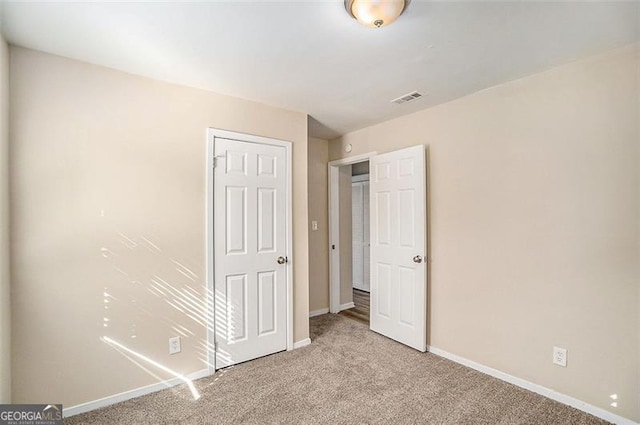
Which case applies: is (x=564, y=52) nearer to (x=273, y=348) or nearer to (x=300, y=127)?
(x=300, y=127)

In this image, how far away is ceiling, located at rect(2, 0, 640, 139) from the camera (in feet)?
5.07

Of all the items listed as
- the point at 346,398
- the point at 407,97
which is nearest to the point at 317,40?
the point at 407,97

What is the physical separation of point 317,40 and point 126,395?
9.09 ft

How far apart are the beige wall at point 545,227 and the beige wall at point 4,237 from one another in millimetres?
3191

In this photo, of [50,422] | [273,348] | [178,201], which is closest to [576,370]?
[273,348]

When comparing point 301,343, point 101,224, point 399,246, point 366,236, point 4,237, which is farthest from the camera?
point 366,236

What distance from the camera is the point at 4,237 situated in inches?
69.9

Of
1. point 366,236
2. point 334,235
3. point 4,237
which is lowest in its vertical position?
point 366,236

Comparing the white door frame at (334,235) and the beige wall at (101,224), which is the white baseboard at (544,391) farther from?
the beige wall at (101,224)

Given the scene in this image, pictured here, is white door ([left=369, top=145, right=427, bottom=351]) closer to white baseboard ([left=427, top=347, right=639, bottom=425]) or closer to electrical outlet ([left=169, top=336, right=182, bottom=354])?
white baseboard ([left=427, top=347, right=639, bottom=425])

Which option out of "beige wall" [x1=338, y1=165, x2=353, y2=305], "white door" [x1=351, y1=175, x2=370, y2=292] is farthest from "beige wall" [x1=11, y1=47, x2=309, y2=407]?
"white door" [x1=351, y1=175, x2=370, y2=292]

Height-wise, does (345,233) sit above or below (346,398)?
above

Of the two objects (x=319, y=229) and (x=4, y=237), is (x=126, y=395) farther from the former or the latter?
(x=319, y=229)

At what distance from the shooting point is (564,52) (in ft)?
6.40
